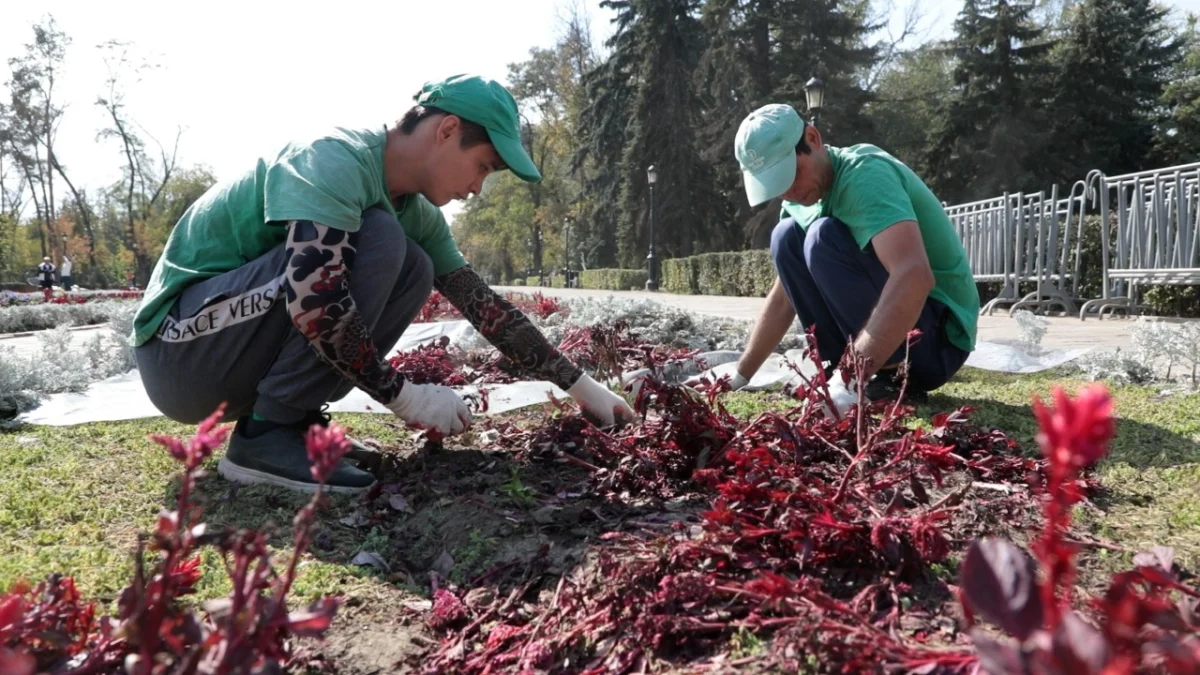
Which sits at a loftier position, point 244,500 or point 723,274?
point 723,274

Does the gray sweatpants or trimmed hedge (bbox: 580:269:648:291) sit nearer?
the gray sweatpants

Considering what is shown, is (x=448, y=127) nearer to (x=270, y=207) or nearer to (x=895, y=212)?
(x=270, y=207)

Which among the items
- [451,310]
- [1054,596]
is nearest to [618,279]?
[451,310]

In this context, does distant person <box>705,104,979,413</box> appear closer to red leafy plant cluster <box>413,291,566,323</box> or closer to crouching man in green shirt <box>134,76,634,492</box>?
crouching man in green shirt <box>134,76,634,492</box>

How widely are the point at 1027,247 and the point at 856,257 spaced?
837 centimetres

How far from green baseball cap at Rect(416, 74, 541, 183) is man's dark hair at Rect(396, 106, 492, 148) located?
0.02m

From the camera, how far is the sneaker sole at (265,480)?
2504mm

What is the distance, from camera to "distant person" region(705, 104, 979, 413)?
3033 mm

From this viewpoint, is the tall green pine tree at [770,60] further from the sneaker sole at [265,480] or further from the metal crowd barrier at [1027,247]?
the sneaker sole at [265,480]

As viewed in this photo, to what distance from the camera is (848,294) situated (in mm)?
3502

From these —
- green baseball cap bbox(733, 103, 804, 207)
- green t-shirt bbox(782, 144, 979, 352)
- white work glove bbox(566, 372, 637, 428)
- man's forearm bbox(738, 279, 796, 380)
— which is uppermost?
green baseball cap bbox(733, 103, 804, 207)

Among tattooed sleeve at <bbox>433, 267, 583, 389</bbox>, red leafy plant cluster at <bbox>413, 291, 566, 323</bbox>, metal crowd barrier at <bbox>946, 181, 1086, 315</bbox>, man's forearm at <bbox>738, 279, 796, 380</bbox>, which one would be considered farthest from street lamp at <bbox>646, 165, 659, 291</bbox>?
tattooed sleeve at <bbox>433, 267, 583, 389</bbox>

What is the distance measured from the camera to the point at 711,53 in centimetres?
3750

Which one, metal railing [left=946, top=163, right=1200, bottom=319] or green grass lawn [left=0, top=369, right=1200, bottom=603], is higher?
metal railing [left=946, top=163, right=1200, bottom=319]
